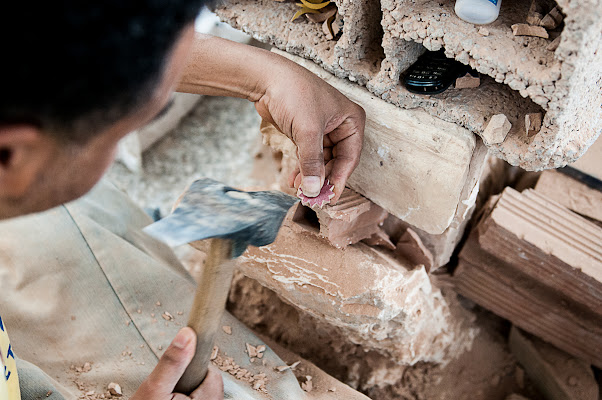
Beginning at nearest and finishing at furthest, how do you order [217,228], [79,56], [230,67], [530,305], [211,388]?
1. [79,56]
2. [217,228]
3. [211,388]
4. [230,67]
5. [530,305]

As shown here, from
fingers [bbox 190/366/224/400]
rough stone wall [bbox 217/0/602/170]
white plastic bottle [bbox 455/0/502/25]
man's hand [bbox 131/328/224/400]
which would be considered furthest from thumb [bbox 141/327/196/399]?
white plastic bottle [bbox 455/0/502/25]

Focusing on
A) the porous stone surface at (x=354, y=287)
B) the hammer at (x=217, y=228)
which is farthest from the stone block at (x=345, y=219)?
the hammer at (x=217, y=228)

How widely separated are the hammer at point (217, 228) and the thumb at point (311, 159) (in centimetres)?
13

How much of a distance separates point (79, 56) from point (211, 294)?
752mm

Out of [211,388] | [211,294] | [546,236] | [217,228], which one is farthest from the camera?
[546,236]

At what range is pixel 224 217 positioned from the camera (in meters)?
1.26

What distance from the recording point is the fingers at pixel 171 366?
1.30m

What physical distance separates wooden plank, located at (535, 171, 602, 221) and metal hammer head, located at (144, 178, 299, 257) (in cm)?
118

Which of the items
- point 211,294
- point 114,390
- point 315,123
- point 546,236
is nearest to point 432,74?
point 315,123

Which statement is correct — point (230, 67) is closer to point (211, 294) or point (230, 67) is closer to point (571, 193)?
point (211, 294)

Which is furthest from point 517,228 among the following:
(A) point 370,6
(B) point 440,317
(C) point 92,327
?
(C) point 92,327

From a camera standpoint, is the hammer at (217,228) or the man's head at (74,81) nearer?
the man's head at (74,81)

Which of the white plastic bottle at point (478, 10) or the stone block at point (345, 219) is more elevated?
the white plastic bottle at point (478, 10)

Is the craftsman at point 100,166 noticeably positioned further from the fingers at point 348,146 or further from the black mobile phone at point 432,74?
the black mobile phone at point 432,74
